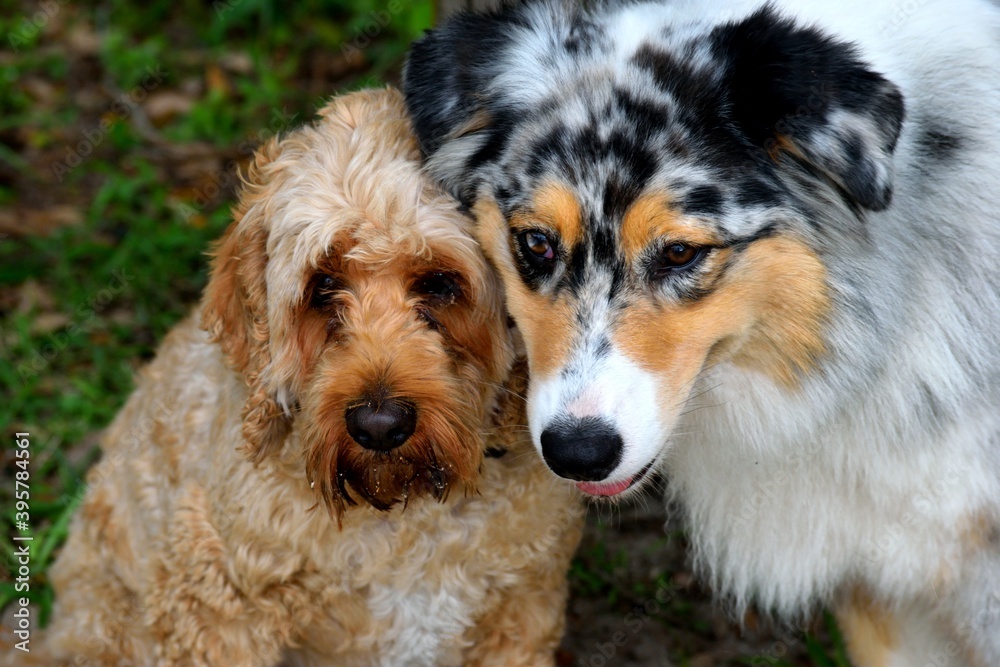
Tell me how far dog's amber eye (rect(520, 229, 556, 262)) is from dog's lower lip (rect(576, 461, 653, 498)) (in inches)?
21.7

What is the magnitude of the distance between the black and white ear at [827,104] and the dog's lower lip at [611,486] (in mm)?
809

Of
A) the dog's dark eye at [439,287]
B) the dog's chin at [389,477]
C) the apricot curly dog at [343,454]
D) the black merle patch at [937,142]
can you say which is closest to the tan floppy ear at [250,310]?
the apricot curly dog at [343,454]

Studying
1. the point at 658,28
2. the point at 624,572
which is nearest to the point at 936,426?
the point at 658,28

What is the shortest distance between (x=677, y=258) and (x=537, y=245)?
0.34 meters

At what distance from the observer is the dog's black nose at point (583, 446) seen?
2.54 m

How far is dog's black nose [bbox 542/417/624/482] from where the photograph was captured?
2.54 meters

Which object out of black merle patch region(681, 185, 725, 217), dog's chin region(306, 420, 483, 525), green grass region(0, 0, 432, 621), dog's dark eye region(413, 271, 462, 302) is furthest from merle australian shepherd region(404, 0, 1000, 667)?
green grass region(0, 0, 432, 621)

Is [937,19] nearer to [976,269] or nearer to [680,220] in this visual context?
[976,269]

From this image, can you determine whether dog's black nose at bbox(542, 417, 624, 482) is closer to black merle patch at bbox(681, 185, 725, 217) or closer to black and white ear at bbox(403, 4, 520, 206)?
black merle patch at bbox(681, 185, 725, 217)

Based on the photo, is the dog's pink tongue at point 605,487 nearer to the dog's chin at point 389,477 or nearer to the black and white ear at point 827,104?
the dog's chin at point 389,477

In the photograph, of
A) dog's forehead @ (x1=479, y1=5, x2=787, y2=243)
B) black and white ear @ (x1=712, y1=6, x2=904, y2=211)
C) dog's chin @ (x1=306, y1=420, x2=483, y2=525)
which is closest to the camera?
black and white ear @ (x1=712, y1=6, x2=904, y2=211)

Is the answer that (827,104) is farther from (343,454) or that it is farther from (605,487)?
(343,454)

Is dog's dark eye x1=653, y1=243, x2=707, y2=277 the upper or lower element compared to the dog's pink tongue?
upper

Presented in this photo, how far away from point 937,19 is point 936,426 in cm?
101
